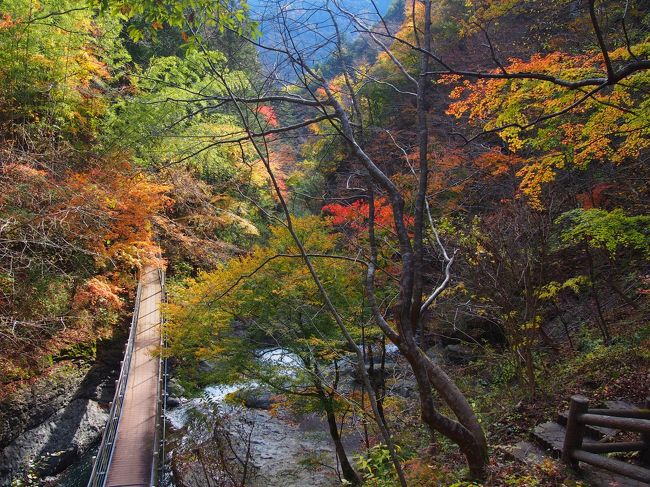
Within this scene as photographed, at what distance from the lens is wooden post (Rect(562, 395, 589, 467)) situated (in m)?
3.60

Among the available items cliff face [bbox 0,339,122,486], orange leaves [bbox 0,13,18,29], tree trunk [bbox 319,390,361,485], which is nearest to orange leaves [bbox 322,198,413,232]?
tree trunk [bbox 319,390,361,485]

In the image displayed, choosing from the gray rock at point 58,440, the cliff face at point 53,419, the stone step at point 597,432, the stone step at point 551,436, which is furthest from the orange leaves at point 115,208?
the stone step at point 597,432

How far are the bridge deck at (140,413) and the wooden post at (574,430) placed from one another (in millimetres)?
5844

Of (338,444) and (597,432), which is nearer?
(597,432)

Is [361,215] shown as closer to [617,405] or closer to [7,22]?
[617,405]

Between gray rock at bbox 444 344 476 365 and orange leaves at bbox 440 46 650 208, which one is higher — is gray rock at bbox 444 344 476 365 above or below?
below

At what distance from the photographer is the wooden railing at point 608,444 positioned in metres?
3.09

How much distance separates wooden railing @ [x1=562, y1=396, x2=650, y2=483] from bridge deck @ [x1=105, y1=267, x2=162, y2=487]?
5930 millimetres

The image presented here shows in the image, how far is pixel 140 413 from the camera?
8039 millimetres

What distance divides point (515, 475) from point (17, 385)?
8.74m

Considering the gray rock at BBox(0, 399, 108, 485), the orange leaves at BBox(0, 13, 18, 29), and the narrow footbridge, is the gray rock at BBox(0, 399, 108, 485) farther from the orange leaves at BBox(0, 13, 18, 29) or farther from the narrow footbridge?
the orange leaves at BBox(0, 13, 18, 29)

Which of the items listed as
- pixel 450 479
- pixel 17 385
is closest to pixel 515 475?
pixel 450 479

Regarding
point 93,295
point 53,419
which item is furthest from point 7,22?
point 53,419

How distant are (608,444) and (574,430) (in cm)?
26
